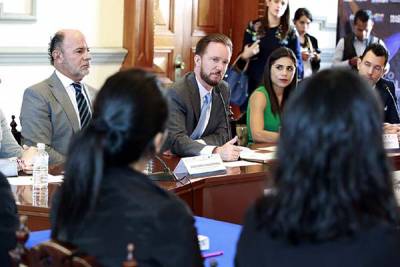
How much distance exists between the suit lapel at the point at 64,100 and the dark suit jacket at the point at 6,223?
6.14ft

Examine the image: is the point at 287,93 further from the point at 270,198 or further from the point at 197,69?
the point at 270,198

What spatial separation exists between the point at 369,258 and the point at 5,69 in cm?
431

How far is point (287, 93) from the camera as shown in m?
4.95

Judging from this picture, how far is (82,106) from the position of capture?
4.20 metres

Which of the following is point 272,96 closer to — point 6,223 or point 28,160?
point 28,160

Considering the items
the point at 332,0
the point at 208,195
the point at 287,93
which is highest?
the point at 332,0

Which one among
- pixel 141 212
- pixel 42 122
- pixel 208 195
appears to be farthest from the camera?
pixel 42 122

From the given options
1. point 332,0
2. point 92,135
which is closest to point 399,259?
point 92,135

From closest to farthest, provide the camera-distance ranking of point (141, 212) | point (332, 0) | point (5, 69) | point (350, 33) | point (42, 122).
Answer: point (141, 212) < point (42, 122) < point (5, 69) < point (350, 33) < point (332, 0)

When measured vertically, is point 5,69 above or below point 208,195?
above

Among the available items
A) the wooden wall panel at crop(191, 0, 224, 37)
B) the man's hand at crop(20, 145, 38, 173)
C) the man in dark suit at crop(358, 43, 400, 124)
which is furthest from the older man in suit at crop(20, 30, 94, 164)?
the wooden wall panel at crop(191, 0, 224, 37)

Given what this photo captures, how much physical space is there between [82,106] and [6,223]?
2025 mm

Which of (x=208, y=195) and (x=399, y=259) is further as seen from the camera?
(x=208, y=195)

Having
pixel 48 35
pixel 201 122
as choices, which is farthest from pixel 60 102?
pixel 48 35
